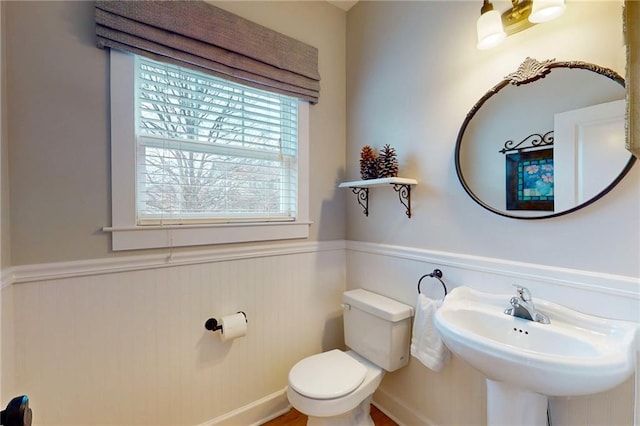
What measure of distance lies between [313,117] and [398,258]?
105cm

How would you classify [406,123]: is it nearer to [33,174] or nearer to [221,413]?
[33,174]

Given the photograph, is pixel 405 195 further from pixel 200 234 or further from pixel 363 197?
pixel 200 234

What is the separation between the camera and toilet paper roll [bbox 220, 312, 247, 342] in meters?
1.44

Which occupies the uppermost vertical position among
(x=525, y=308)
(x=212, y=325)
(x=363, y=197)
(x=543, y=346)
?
(x=363, y=197)

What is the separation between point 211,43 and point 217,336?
60.4 inches

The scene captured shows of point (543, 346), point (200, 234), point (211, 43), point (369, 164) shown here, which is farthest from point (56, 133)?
point (543, 346)

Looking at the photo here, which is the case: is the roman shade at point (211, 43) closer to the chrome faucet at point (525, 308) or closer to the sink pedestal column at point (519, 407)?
the chrome faucet at point (525, 308)

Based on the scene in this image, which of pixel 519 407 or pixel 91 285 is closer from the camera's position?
pixel 519 407

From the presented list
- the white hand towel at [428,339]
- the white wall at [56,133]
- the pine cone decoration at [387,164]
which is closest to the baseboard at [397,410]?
the white hand towel at [428,339]

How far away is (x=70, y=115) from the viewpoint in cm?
114

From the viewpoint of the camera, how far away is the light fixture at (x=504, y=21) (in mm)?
1068

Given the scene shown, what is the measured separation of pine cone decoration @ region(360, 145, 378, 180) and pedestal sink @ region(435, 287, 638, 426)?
2.57 ft

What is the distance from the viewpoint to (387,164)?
159 centimetres

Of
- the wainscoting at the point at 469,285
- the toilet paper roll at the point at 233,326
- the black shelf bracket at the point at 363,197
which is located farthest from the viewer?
the black shelf bracket at the point at 363,197
